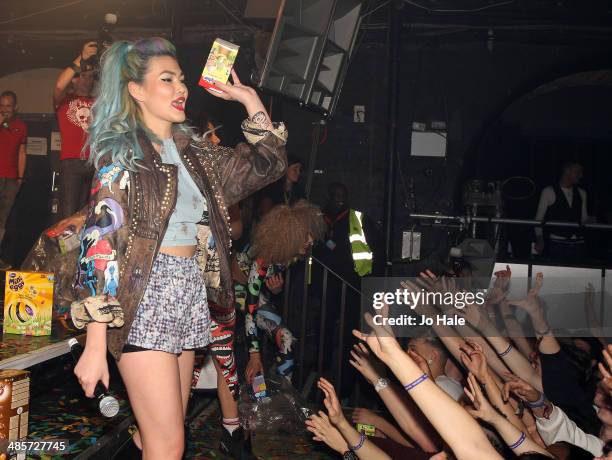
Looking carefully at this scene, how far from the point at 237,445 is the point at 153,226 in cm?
191

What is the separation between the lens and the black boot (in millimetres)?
3723

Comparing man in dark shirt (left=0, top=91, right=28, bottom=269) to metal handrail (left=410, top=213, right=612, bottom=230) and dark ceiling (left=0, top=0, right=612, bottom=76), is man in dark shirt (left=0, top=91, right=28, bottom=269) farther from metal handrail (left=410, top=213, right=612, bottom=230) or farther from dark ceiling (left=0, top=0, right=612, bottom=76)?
metal handrail (left=410, top=213, right=612, bottom=230)


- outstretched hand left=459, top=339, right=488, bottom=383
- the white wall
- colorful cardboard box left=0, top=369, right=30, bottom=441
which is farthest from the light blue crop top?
the white wall

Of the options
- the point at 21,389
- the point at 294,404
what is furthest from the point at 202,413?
the point at 21,389

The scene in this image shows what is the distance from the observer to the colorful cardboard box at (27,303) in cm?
369

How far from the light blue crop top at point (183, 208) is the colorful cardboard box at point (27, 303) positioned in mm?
1638

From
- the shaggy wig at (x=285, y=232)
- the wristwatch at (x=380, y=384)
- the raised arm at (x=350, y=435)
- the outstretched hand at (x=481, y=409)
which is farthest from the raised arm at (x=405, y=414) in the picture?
the shaggy wig at (x=285, y=232)

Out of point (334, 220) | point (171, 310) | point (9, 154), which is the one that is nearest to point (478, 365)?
point (171, 310)

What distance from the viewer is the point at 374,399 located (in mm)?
5492

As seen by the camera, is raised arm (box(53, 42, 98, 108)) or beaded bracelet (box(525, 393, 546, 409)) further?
raised arm (box(53, 42, 98, 108))

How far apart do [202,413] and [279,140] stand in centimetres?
259

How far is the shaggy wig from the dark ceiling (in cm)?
240

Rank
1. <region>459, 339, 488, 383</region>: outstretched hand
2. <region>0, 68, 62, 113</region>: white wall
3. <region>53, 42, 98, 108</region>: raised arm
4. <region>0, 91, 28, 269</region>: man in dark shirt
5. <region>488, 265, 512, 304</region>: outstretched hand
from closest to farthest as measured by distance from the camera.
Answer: <region>459, 339, 488, 383</region>: outstretched hand → <region>488, 265, 512, 304</region>: outstretched hand → <region>53, 42, 98, 108</region>: raised arm → <region>0, 91, 28, 269</region>: man in dark shirt → <region>0, 68, 62, 113</region>: white wall

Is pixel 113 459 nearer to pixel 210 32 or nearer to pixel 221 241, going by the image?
pixel 221 241
